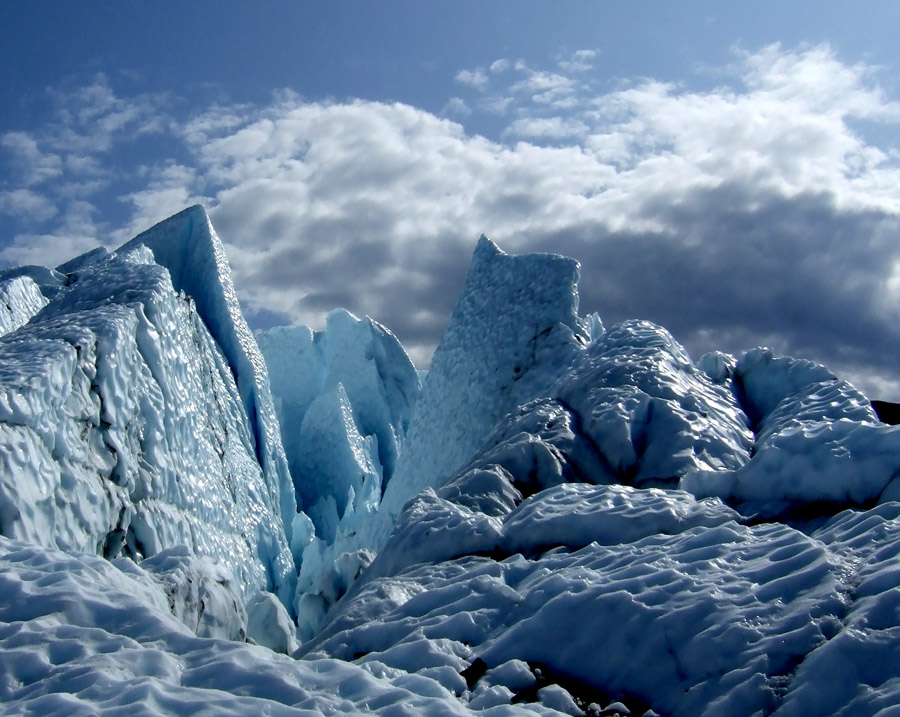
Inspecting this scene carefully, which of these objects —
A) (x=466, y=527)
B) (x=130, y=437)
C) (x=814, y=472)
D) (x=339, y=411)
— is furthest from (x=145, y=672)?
(x=339, y=411)

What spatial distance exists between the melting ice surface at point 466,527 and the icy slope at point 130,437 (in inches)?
1.4

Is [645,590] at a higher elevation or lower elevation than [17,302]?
lower

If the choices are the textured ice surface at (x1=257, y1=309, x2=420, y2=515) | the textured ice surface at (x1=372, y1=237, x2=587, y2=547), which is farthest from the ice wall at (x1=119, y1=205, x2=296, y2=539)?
the textured ice surface at (x1=257, y1=309, x2=420, y2=515)

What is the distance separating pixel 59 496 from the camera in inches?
268

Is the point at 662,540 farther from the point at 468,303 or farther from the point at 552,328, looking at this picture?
the point at 468,303

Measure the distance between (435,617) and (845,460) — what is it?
10.3 feet

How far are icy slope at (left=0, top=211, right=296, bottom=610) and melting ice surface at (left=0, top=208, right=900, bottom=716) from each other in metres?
0.04

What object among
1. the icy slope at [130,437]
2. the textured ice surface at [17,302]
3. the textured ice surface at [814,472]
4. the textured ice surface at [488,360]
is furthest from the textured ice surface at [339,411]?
the textured ice surface at [814,472]

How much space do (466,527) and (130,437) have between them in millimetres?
4236

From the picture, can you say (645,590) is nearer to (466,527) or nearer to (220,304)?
(466,527)

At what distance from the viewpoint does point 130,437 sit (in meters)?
8.36

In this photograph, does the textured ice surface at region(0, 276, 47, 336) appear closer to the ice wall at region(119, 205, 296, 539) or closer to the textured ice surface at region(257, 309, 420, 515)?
the ice wall at region(119, 205, 296, 539)

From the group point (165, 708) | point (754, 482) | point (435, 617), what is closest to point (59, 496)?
point (435, 617)

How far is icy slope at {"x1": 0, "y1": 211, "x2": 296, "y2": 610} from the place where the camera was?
22.1 feet
